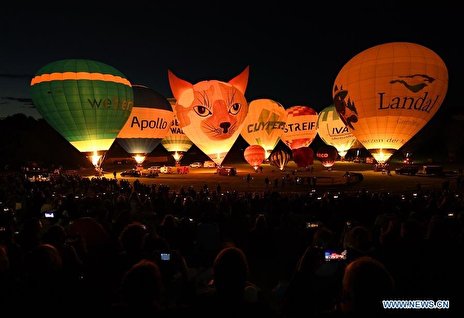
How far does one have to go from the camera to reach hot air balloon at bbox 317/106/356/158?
3170 cm

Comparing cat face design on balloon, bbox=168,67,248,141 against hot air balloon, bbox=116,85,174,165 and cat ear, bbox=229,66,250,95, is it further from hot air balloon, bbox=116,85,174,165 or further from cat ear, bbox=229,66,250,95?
hot air balloon, bbox=116,85,174,165

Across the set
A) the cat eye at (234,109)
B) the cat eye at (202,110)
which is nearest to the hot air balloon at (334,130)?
the cat eye at (234,109)

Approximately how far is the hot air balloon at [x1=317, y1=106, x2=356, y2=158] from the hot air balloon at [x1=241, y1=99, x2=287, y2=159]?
5.01 m

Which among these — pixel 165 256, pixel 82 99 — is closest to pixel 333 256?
pixel 165 256

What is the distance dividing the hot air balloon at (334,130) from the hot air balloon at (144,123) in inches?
558

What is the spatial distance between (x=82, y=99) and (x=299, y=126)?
2057cm

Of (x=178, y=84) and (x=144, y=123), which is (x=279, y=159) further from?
(x=178, y=84)

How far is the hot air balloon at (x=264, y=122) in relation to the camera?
2841 cm

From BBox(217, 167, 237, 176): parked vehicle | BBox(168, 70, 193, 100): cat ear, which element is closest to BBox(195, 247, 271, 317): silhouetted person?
BBox(168, 70, 193, 100): cat ear

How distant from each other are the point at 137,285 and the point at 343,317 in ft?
2.84

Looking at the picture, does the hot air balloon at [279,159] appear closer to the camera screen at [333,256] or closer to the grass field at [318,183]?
the grass field at [318,183]

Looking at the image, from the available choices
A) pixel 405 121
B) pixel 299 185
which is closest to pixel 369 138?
pixel 405 121

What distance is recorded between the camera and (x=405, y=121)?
1603 cm

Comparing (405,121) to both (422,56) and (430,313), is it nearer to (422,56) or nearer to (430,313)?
(422,56)
